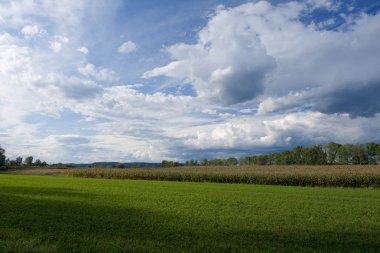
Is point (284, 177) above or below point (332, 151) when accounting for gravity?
below

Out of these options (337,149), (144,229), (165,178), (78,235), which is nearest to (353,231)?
(144,229)

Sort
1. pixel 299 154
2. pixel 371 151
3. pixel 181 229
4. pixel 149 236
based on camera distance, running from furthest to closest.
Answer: pixel 299 154 → pixel 371 151 → pixel 181 229 → pixel 149 236

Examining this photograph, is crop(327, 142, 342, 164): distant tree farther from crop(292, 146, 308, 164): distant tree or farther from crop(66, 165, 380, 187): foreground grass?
crop(66, 165, 380, 187): foreground grass

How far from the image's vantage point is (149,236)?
36.1 ft

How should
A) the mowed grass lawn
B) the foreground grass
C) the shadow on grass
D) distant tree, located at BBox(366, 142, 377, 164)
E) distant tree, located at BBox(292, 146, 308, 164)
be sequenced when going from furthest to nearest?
distant tree, located at BBox(292, 146, 308, 164)
distant tree, located at BBox(366, 142, 377, 164)
the foreground grass
the mowed grass lawn
the shadow on grass

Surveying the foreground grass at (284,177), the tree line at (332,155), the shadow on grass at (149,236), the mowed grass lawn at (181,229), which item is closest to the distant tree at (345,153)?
the tree line at (332,155)

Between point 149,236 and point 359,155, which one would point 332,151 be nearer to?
point 359,155

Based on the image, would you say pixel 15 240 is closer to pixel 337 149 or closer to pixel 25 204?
pixel 25 204

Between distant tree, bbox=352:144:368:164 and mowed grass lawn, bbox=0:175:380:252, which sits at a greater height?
distant tree, bbox=352:144:368:164

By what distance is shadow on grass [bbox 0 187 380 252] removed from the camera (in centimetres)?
963

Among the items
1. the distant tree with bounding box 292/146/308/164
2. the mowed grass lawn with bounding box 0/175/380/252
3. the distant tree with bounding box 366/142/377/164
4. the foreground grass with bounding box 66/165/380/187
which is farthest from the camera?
the distant tree with bounding box 292/146/308/164

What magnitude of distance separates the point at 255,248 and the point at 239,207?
366 inches

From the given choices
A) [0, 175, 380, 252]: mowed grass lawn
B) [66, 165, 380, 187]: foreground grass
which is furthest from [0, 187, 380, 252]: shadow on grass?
[66, 165, 380, 187]: foreground grass

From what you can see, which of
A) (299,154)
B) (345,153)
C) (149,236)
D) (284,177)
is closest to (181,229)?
(149,236)
